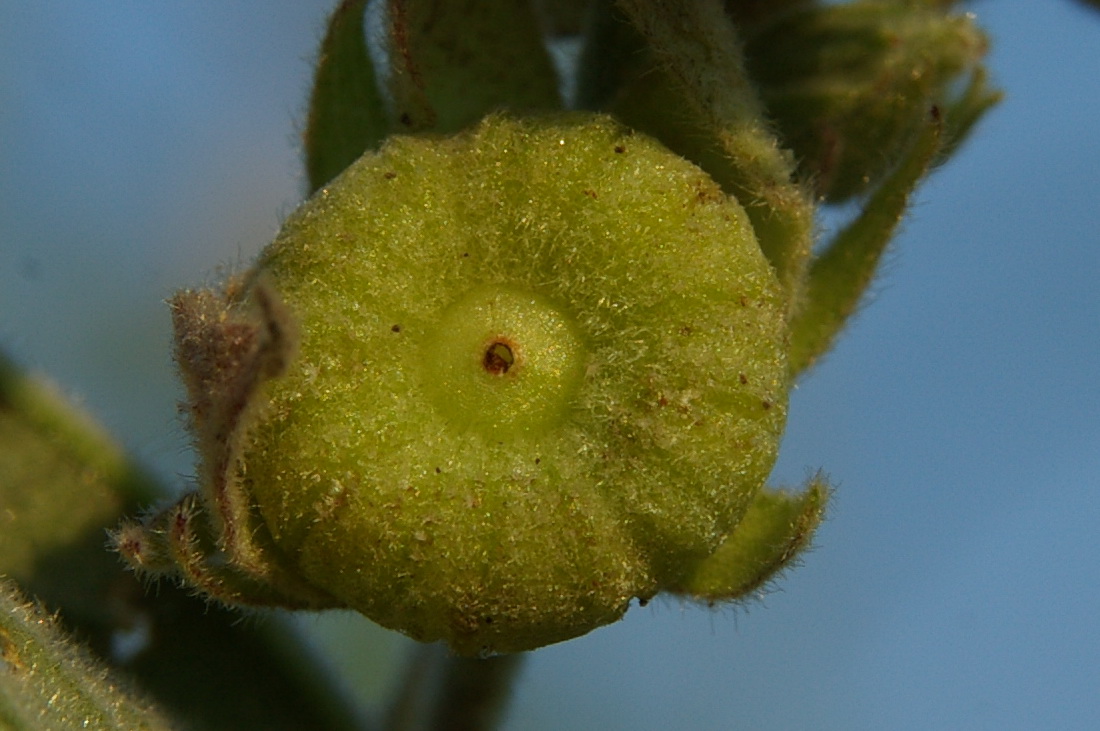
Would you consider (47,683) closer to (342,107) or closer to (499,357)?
(499,357)

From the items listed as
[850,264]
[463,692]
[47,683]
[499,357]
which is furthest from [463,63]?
[463,692]

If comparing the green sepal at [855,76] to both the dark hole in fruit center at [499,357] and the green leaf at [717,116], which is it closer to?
the green leaf at [717,116]

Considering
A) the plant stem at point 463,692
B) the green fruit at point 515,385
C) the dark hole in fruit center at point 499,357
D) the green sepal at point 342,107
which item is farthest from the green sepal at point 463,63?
the plant stem at point 463,692

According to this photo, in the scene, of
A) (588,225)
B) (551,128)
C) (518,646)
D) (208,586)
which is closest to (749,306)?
(588,225)

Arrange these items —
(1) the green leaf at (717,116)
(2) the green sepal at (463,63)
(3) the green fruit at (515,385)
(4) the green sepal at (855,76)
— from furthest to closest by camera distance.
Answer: (4) the green sepal at (855,76)
(2) the green sepal at (463,63)
(1) the green leaf at (717,116)
(3) the green fruit at (515,385)

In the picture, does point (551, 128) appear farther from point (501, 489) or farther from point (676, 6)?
point (501, 489)

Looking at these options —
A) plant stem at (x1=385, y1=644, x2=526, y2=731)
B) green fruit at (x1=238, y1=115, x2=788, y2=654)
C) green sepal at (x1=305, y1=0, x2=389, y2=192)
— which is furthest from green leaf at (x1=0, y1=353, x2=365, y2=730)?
green fruit at (x1=238, y1=115, x2=788, y2=654)
